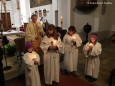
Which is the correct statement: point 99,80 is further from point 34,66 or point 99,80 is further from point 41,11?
point 41,11

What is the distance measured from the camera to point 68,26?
8492mm

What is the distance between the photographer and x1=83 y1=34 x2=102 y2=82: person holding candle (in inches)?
167

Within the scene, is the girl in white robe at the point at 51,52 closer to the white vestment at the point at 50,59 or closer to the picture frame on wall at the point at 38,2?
the white vestment at the point at 50,59

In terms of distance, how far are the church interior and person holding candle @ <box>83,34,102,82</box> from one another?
0.27 metres

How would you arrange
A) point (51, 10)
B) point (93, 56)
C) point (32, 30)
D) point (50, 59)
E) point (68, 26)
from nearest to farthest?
point (50, 59), point (93, 56), point (32, 30), point (68, 26), point (51, 10)

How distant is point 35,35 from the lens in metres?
5.04

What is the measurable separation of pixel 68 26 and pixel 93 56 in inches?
171

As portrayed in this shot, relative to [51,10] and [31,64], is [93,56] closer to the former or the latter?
[31,64]

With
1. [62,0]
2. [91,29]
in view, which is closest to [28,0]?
[62,0]

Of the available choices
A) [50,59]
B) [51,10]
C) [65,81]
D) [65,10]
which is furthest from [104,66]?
[51,10]

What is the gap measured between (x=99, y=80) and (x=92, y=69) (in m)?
0.44

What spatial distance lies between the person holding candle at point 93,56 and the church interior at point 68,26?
270 mm

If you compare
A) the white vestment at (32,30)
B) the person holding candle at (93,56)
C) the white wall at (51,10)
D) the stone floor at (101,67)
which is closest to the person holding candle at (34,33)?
the white vestment at (32,30)

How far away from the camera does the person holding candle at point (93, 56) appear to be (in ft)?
14.0
